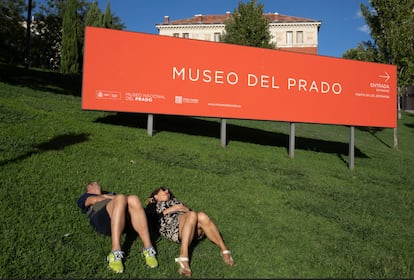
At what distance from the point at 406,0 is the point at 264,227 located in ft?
61.4

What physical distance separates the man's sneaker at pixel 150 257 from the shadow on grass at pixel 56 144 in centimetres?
341

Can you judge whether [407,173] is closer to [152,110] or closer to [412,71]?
[152,110]

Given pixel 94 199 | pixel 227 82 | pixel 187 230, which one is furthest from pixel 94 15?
pixel 187 230

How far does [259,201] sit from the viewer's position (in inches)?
277

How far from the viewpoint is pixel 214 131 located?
13531 millimetres

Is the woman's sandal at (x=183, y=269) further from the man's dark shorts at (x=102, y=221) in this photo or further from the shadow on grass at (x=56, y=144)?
the shadow on grass at (x=56, y=144)

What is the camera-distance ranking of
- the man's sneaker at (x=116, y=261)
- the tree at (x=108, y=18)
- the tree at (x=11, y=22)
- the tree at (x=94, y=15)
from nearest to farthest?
the man's sneaker at (x=116, y=261) < the tree at (x=11, y=22) < the tree at (x=94, y=15) < the tree at (x=108, y=18)

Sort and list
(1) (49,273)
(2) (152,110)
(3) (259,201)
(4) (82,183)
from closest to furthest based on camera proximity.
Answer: (1) (49,273) → (4) (82,183) → (3) (259,201) → (2) (152,110)

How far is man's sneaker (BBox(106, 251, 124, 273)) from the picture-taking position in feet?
13.8

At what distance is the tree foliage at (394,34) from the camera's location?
19141 mm

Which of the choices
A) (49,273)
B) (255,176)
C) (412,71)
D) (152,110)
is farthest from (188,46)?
(412,71)

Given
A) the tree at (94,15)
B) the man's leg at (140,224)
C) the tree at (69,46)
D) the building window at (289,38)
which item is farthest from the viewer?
the building window at (289,38)

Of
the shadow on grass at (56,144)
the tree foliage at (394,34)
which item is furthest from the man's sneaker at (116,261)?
the tree foliage at (394,34)

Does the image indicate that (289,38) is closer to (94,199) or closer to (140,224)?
(94,199)
